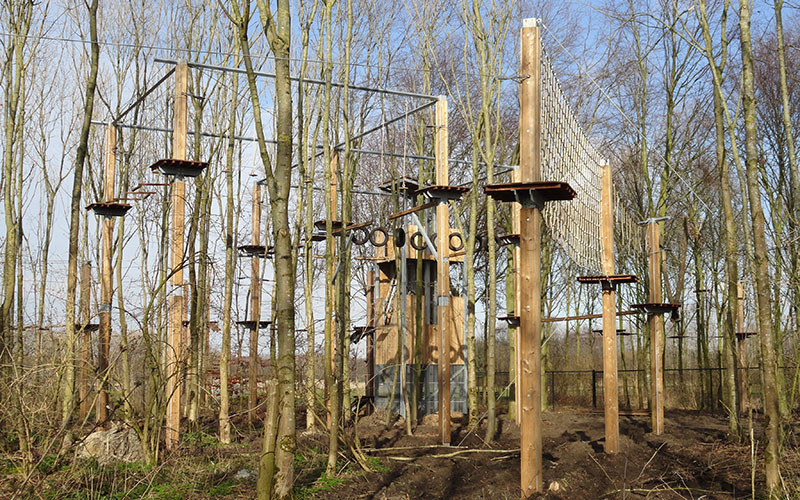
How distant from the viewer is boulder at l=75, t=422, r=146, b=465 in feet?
29.8

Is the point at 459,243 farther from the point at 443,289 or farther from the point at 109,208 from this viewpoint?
the point at 109,208

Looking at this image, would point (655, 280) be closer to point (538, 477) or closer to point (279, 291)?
point (538, 477)

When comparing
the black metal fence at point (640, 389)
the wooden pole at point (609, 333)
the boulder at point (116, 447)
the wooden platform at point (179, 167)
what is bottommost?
the black metal fence at point (640, 389)

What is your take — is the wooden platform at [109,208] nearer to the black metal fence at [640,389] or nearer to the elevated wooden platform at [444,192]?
the elevated wooden platform at [444,192]

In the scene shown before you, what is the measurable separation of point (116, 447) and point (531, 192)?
5.73 metres

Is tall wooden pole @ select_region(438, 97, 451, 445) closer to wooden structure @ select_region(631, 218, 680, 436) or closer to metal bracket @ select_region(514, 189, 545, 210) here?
wooden structure @ select_region(631, 218, 680, 436)

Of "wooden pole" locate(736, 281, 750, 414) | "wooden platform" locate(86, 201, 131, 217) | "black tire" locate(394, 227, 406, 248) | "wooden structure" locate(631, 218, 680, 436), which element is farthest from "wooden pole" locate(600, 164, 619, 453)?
"wooden platform" locate(86, 201, 131, 217)

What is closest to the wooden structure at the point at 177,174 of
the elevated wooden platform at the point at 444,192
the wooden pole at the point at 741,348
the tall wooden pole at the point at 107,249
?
the tall wooden pole at the point at 107,249

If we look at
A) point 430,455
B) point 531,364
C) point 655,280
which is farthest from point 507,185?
point 655,280

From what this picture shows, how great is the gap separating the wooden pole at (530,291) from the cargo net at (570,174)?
17.9 inches

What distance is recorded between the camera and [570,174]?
9375 mm

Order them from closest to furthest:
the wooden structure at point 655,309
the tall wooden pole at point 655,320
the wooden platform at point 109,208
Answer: the wooden platform at point 109,208 < the wooden structure at point 655,309 < the tall wooden pole at point 655,320

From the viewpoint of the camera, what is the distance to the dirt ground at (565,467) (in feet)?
26.6

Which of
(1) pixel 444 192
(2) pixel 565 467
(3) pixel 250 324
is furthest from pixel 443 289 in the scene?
(3) pixel 250 324
